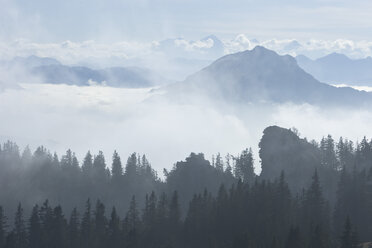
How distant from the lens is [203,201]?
11794 cm

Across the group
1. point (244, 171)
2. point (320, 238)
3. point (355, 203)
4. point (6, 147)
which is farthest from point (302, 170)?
point (6, 147)

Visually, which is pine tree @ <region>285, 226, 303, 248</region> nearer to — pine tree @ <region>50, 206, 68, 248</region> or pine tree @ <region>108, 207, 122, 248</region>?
pine tree @ <region>108, 207, 122, 248</region>

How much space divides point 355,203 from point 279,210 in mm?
18955

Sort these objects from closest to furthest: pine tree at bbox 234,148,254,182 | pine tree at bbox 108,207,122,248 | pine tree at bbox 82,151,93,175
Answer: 1. pine tree at bbox 108,207,122,248
2. pine tree at bbox 234,148,254,182
3. pine tree at bbox 82,151,93,175

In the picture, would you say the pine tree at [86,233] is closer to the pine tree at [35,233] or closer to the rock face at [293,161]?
the pine tree at [35,233]

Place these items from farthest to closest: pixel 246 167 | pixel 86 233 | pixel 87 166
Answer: pixel 87 166, pixel 246 167, pixel 86 233

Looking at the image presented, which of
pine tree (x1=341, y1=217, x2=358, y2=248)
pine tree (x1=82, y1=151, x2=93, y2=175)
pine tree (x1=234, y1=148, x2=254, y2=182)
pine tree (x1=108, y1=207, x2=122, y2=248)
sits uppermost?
pine tree (x1=82, y1=151, x2=93, y2=175)

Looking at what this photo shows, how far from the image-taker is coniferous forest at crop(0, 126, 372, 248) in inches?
4193

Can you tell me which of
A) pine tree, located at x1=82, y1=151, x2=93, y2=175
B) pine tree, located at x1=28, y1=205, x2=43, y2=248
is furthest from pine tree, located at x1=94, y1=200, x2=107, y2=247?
pine tree, located at x1=82, y1=151, x2=93, y2=175

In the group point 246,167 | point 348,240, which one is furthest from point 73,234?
point 246,167

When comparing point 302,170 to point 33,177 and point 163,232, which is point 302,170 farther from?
point 33,177

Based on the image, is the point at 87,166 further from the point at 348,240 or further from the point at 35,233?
the point at 348,240

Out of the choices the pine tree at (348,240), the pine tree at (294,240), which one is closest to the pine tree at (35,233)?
the pine tree at (294,240)

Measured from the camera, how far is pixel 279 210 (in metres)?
110
